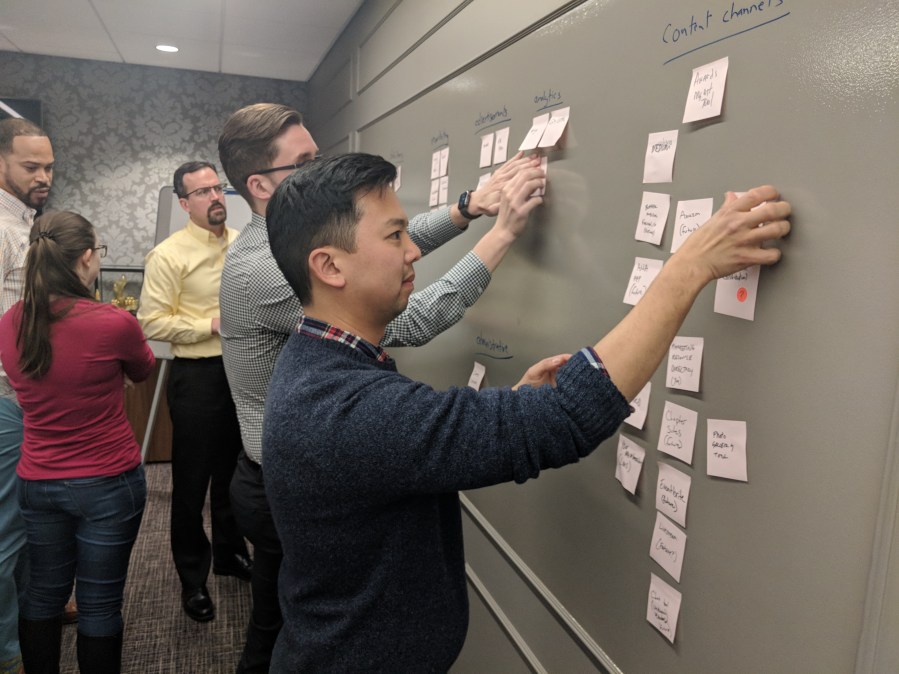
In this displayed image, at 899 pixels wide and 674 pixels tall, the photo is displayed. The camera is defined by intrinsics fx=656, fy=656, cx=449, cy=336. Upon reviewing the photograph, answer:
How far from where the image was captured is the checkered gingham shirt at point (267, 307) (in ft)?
4.64

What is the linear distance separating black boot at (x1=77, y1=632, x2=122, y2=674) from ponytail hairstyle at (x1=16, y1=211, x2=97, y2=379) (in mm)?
791

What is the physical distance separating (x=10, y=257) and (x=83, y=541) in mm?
880

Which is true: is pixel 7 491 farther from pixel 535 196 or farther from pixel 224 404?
pixel 535 196

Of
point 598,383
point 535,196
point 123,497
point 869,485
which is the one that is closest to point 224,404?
point 123,497

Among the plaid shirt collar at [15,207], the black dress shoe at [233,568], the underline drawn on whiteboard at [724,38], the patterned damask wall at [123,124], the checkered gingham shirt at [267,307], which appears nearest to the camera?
the underline drawn on whiteboard at [724,38]

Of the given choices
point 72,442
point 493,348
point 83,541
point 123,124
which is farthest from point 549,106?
point 123,124

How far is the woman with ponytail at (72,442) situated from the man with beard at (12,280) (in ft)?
0.48

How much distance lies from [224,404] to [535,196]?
167 centimetres

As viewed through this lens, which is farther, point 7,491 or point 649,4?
point 7,491

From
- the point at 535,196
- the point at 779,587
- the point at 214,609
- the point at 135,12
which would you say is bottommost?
the point at 214,609

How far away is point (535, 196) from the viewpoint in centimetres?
139

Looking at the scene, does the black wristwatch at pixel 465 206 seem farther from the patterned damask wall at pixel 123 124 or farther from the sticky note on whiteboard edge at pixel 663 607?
the patterned damask wall at pixel 123 124

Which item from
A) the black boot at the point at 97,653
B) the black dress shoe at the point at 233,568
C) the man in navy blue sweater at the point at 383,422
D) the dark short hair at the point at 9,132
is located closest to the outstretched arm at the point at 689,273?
the man in navy blue sweater at the point at 383,422

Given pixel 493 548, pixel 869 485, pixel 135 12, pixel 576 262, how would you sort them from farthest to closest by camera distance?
pixel 135 12
pixel 493 548
pixel 576 262
pixel 869 485
